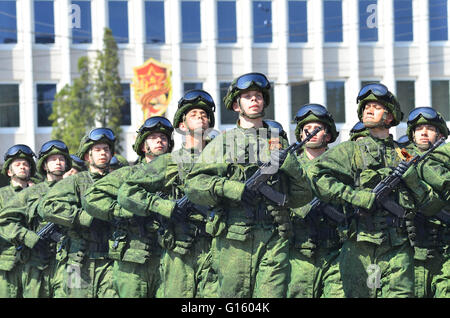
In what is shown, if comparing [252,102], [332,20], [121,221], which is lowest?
[121,221]

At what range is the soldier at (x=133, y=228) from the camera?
10.2 m

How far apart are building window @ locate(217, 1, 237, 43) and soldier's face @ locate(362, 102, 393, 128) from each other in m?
26.1

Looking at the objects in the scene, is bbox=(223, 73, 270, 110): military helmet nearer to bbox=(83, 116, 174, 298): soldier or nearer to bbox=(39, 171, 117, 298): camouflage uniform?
bbox=(83, 116, 174, 298): soldier

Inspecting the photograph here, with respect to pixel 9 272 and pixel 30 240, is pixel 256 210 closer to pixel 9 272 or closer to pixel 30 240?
pixel 30 240

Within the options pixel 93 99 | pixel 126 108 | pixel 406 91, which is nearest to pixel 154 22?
pixel 126 108

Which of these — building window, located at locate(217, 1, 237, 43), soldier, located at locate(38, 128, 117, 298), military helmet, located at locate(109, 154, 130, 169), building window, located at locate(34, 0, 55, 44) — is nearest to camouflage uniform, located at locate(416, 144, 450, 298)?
soldier, located at locate(38, 128, 117, 298)

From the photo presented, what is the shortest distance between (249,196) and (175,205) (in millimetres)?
1377

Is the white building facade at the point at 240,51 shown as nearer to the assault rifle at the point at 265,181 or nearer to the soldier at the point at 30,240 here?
the soldier at the point at 30,240

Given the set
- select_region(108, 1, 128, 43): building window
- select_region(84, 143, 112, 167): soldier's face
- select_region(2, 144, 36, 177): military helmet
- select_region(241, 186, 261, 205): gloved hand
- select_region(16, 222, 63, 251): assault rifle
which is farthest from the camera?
select_region(108, 1, 128, 43): building window

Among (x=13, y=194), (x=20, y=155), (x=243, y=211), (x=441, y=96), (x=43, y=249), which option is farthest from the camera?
(x=441, y=96)

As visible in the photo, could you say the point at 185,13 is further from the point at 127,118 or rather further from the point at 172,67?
the point at 127,118

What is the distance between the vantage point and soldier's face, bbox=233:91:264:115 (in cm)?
865

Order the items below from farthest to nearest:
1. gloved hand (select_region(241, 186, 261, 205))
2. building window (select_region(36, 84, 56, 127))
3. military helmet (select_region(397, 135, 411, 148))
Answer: building window (select_region(36, 84, 56, 127)) → military helmet (select_region(397, 135, 411, 148)) → gloved hand (select_region(241, 186, 261, 205))

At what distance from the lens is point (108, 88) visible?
107ft
